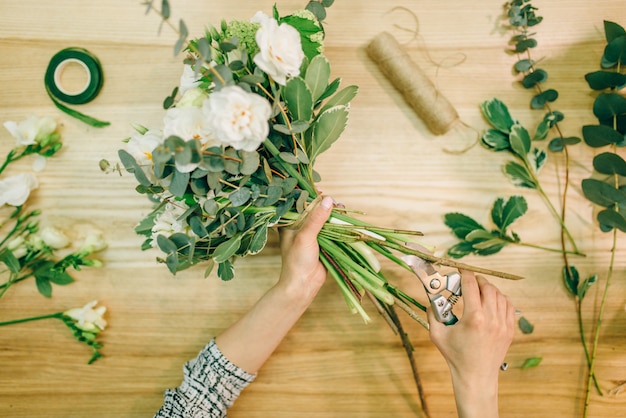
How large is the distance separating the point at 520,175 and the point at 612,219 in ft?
0.58

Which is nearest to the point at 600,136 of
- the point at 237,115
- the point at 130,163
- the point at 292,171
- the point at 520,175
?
the point at 520,175

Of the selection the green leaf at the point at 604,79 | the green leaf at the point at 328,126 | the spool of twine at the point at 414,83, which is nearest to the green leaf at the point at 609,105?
the green leaf at the point at 604,79

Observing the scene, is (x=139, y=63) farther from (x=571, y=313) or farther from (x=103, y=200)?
(x=571, y=313)

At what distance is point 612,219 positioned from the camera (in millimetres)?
825

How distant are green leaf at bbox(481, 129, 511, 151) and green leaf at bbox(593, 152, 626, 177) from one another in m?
0.16

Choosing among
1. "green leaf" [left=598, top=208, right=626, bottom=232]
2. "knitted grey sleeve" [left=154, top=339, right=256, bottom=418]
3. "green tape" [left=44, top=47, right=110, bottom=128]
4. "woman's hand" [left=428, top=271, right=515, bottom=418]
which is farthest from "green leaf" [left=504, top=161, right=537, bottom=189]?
"green tape" [left=44, top=47, right=110, bottom=128]

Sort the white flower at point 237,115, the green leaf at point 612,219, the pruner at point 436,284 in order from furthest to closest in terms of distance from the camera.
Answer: the green leaf at point 612,219
the pruner at point 436,284
the white flower at point 237,115

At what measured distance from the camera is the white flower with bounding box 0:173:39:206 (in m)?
0.90

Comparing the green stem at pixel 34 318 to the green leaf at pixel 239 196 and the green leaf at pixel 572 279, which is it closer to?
the green leaf at pixel 239 196

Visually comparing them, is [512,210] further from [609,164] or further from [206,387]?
[206,387]

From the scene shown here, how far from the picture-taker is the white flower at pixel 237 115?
507 mm

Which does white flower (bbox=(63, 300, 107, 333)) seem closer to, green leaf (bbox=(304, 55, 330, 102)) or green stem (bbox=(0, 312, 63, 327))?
green stem (bbox=(0, 312, 63, 327))

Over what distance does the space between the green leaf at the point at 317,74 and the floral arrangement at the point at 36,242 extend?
0.56 metres

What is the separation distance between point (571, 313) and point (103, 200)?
3.24 feet
